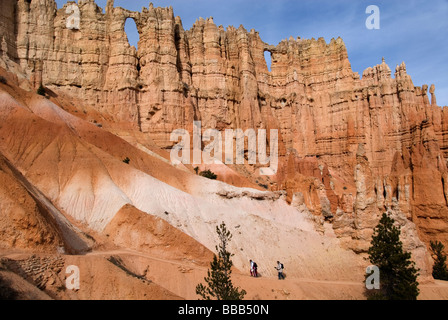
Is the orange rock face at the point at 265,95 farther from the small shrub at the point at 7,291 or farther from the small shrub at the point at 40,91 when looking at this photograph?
the small shrub at the point at 7,291

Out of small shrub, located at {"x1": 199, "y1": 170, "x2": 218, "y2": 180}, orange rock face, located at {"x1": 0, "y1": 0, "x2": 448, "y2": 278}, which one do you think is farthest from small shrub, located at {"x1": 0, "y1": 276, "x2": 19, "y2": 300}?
small shrub, located at {"x1": 199, "y1": 170, "x2": 218, "y2": 180}

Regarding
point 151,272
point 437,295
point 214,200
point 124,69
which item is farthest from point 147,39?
point 437,295

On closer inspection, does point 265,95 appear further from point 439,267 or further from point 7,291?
point 7,291

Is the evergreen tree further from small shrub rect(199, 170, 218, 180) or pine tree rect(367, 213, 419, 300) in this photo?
small shrub rect(199, 170, 218, 180)

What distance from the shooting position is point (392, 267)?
2428cm

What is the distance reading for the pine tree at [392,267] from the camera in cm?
2275

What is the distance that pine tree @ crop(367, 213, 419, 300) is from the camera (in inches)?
896

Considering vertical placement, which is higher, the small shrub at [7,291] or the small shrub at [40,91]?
the small shrub at [40,91]

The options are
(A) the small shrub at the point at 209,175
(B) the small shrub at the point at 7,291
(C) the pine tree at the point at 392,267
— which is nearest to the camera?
(B) the small shrub at the point at 7,291

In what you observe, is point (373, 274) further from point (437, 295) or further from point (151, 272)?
point (151, 272)

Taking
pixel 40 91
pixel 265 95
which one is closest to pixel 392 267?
pixel 40 91

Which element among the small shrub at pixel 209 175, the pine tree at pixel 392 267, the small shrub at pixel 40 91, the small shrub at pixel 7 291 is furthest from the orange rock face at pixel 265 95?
the small shrub at pixel 7 291
